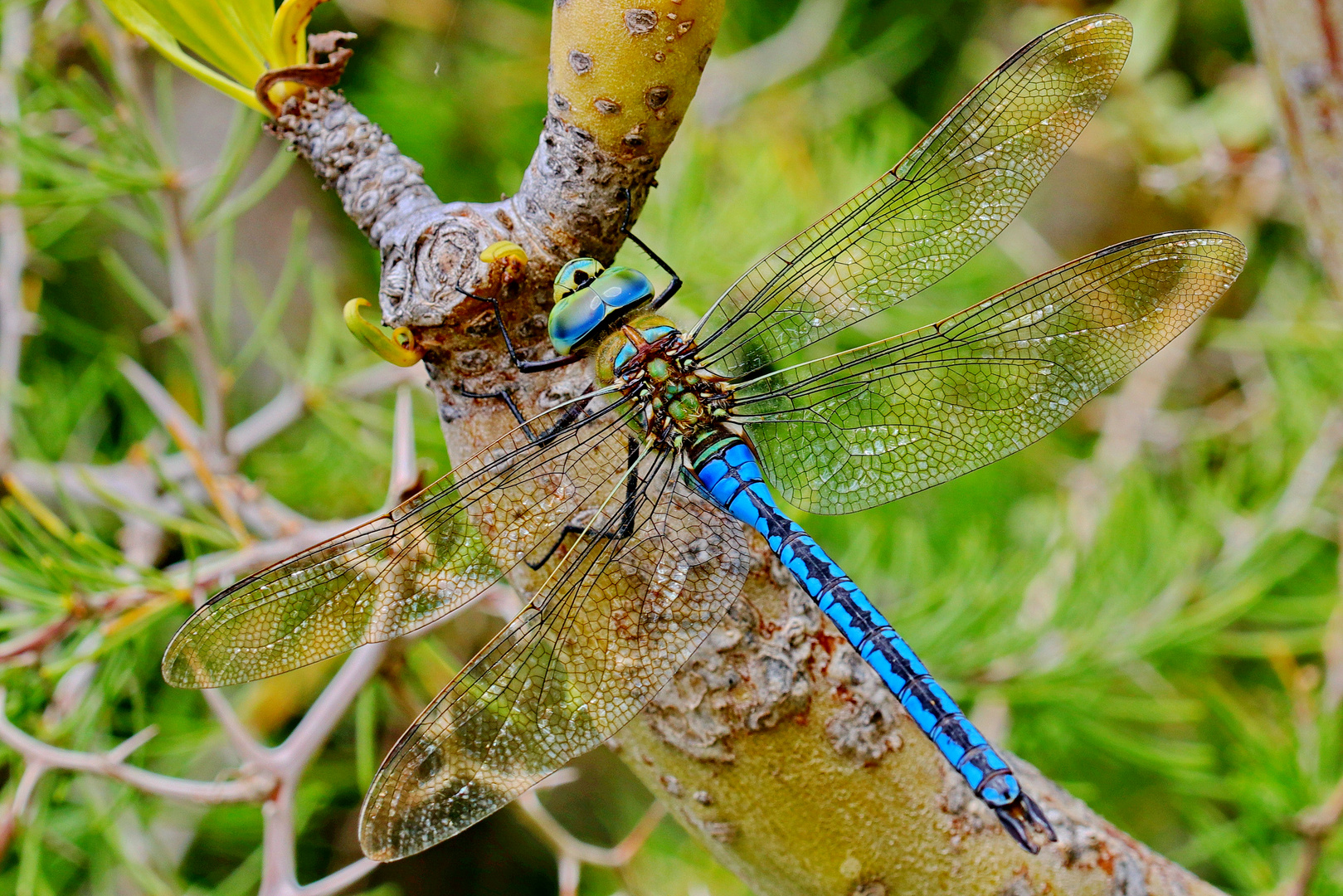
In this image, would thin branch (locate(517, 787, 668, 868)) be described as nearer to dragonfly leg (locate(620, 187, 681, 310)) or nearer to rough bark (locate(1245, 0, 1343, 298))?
dragonfly leg (locate(620, 187, 681, 310))

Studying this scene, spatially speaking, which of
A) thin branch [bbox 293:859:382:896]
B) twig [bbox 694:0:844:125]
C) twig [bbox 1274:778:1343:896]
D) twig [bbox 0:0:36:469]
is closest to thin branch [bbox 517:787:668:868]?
thin branch [bbox 293:859:382:896]

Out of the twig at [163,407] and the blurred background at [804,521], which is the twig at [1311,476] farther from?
the twig at [163,407]

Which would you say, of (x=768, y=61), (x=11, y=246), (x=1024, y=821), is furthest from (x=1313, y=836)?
(x=11, y=246)

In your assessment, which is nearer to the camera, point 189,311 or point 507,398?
point 507,398

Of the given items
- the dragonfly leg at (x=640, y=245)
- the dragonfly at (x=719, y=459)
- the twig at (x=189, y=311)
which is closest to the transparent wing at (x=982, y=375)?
the dragonfly at (x=719, y=459)

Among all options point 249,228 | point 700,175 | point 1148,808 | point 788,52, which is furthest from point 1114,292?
point 249,228

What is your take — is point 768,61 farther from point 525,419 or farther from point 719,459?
point 525,419
